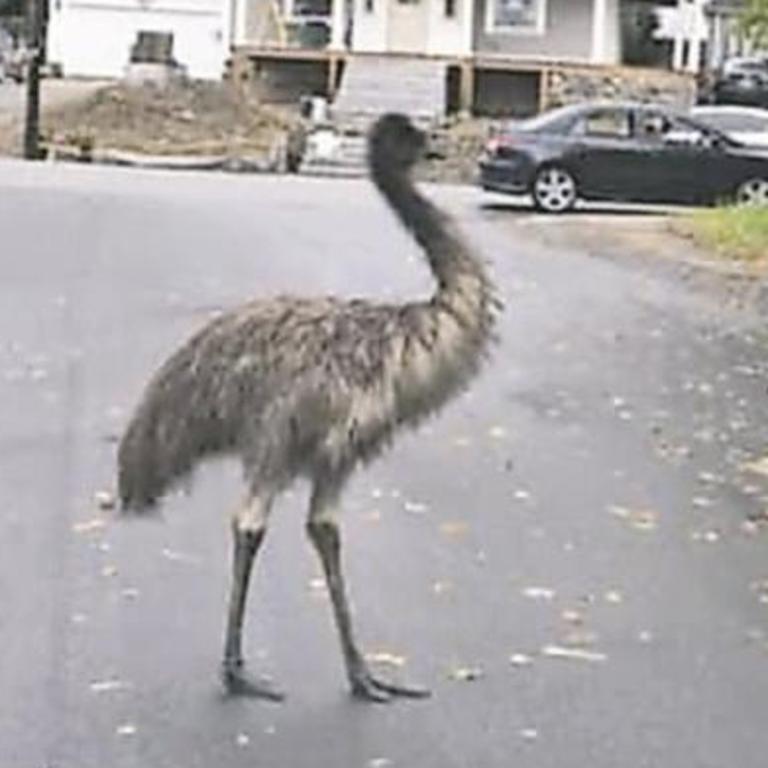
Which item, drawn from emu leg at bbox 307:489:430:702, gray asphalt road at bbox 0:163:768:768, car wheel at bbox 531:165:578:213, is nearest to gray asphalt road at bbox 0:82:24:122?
car wheel at bbox 531:165:578:213

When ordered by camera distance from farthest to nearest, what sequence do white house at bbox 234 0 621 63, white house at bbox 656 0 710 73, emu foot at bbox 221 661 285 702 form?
white house at bbox 656 0 710 73
white house at bbox 234 0 621 63
emu foot at bbox 221 661 285 702

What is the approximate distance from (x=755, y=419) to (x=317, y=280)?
7853mm

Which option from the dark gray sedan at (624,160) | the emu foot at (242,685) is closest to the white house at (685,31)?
the dark gray sedan at (624,160)

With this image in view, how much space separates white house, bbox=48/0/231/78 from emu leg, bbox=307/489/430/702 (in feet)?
183

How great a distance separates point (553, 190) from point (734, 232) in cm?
660

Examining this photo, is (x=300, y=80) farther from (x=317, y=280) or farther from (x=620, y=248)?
(x=317, y=280)

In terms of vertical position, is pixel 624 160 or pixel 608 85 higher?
pixel 624 160

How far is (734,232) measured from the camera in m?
29.9

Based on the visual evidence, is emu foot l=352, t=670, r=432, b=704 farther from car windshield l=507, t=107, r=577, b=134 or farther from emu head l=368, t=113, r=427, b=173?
car windshield l=507, t=107, r=577, b=134

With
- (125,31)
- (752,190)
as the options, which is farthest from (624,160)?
(125,31)

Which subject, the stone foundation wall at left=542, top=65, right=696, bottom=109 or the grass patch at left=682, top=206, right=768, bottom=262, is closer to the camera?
the grass patch at left=682, top=206, right=768, bottom=262

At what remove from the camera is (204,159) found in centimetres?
4728

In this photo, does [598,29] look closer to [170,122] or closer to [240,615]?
[170,122]

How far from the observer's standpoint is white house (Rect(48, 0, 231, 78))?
6425cm
